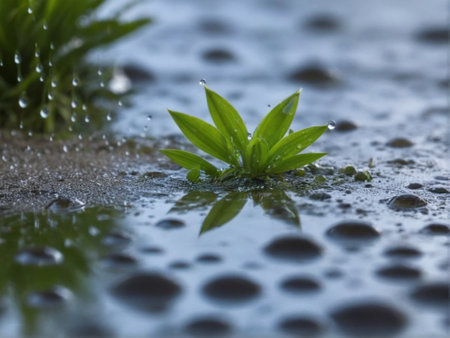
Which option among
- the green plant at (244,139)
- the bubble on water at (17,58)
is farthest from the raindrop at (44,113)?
the green plant at (244,139)

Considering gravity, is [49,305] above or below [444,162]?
below

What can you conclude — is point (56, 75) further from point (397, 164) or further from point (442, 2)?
point (442, 2)

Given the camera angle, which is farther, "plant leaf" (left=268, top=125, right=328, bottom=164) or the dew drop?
the dew drop

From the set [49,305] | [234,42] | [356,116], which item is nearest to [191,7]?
[234,42]

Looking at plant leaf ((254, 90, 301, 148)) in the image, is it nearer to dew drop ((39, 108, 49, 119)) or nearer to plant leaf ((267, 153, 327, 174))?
plant leaf ((267, 153, 327, 174))

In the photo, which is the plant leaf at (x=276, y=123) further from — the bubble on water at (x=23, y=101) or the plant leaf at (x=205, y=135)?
the bubble on water at (x=23, y=101)

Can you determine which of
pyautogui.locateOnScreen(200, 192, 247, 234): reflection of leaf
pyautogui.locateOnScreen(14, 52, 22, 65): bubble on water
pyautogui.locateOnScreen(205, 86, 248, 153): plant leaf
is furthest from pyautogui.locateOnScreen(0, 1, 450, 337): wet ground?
pyautogui.locateOnScreen(14, 52, 22, 65): bubble on water
